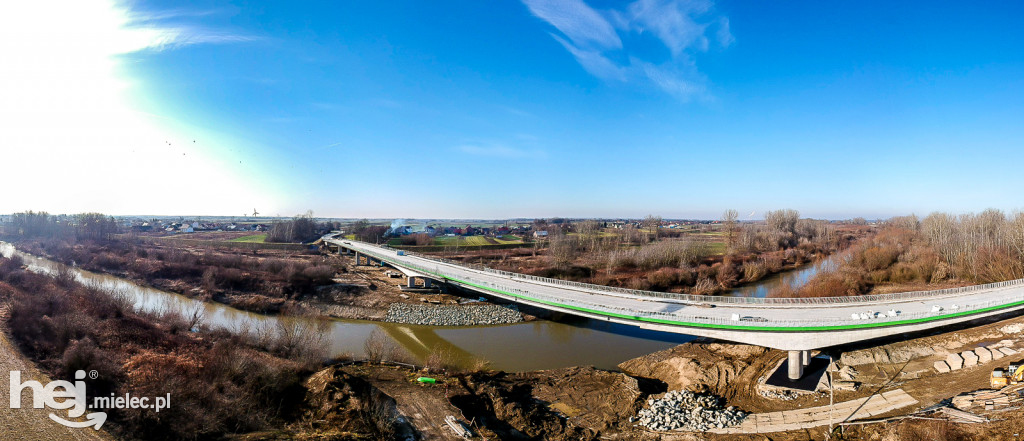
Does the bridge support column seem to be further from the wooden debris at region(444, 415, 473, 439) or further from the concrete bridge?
the wooden debris at region(444, 415, 473, 439)

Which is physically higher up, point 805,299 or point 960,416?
point 805,299

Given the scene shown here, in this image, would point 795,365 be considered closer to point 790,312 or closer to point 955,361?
point 790,312

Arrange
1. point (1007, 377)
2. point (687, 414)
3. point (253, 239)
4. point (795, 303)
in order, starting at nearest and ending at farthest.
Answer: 1. point (1007, 377)
2. point (687, 414)
3. point (795, 303)
4. point (253, 239)

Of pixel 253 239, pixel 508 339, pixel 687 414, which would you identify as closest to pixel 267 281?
pixel 508 339

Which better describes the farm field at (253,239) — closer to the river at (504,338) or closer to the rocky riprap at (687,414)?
the river at (504,338)

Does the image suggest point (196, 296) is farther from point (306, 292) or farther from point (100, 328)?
point (100, 328)

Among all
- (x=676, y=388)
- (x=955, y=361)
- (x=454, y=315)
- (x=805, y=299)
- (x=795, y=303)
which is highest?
(x=805, y=299)
